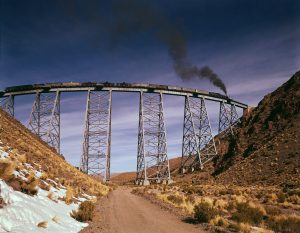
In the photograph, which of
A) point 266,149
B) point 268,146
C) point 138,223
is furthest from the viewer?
point 268,146

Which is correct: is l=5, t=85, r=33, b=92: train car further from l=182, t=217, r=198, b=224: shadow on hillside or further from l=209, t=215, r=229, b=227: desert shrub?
l=209, t=215, r=229, b=227: desert shrub

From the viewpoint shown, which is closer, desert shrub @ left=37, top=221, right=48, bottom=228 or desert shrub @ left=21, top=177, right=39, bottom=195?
desert shrub @ left=37, top=221, right=48, bottom=228

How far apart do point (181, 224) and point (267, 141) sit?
2716 centimetres

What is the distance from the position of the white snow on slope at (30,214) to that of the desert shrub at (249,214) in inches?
187

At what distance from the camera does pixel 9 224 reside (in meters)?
5.72

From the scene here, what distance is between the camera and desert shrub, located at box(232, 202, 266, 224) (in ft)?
33.4

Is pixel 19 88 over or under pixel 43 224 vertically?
over

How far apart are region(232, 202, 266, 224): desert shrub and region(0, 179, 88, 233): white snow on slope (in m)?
4.75

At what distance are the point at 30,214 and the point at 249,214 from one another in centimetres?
745

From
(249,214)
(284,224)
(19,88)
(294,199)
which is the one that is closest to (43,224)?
(284,224)

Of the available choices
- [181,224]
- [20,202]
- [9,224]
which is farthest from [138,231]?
[9,224]

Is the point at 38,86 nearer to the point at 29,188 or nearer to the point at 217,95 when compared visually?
the point at 217,95

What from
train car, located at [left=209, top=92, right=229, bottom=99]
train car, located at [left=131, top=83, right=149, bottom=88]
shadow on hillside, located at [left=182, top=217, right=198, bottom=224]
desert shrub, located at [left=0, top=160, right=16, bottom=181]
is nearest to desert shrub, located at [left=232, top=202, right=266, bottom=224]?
shadow on hillside, located at [left=182, top=217, right=198, bottom=224]

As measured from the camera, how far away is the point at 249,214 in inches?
442
